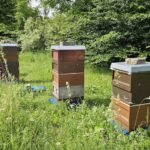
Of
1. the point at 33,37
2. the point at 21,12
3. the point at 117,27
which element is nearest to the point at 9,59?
the point at 117,27

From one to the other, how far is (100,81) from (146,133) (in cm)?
344

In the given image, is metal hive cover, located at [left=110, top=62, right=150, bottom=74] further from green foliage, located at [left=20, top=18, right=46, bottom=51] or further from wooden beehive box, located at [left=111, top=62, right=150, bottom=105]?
green foliage, located at [left=20, top=18, right=46, bottom=51]

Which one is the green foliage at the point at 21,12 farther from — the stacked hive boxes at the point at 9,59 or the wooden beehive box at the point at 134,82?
the wooden beehive box at the point at 134,82

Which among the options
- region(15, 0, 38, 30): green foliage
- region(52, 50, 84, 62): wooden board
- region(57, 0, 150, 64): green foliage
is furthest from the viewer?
region(15, 0, 38, 30): green foliage

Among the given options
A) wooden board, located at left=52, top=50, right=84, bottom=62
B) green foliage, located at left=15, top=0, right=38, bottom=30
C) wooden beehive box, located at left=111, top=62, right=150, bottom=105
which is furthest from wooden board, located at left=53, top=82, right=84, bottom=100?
green foliage, located at left=15, top=0, right=38, bottom=30

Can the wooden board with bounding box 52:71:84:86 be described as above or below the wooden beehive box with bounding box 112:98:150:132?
above

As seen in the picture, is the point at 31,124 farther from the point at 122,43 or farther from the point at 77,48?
the point at 122,43

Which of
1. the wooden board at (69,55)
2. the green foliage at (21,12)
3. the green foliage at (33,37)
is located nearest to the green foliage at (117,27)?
the wooden board at (69,55)

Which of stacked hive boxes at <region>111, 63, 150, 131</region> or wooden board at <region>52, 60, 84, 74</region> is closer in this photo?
stacked hive boxes at <region>111, 63, 150, 131</region>

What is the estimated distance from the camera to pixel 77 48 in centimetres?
461

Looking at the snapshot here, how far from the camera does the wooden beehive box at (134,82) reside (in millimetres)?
3435

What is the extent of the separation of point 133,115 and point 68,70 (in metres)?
1.53

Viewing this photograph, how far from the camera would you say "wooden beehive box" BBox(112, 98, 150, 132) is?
346cm

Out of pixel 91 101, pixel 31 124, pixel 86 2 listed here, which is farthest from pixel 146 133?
pixel 86 2
